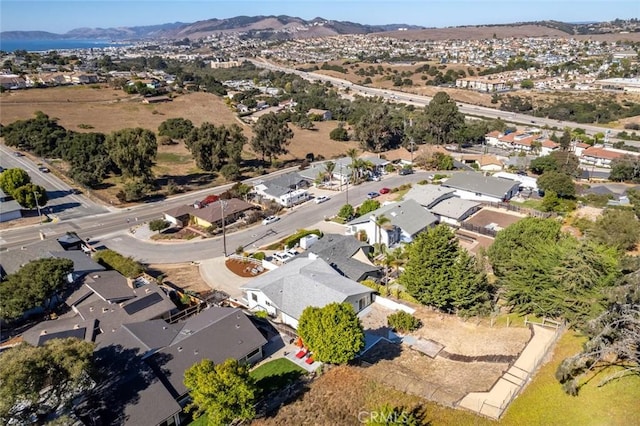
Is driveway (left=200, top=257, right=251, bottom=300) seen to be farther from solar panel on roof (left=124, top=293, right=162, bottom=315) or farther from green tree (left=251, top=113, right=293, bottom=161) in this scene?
green tree (left=251, top=113, right=293, bottom=161)

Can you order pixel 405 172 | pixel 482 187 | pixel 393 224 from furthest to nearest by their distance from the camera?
pixel 405 172
pixel 482 187
pixel 393 224

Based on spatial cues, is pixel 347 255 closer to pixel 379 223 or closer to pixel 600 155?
pixel 379 223

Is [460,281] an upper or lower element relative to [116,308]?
upper

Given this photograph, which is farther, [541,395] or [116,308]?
[116,308]

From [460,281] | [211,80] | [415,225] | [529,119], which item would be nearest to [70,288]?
[460,281]

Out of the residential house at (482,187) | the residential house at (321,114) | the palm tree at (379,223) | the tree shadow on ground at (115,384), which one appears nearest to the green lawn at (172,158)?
the residential house at (321,114)

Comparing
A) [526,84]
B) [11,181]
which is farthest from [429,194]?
[526,84]

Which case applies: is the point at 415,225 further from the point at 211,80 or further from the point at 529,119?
the point at 211,80
